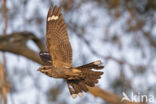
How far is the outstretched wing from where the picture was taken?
1546mm

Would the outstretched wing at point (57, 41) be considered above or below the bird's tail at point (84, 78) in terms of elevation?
above

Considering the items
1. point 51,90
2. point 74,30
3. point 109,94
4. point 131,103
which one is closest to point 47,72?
point 131,103

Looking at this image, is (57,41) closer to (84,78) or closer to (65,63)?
(65,63)

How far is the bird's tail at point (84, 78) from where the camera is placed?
1526 millimetres

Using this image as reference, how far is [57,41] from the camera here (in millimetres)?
1626

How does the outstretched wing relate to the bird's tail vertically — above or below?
above

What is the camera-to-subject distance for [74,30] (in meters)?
3.76

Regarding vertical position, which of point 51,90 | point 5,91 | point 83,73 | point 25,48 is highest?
point 25,48

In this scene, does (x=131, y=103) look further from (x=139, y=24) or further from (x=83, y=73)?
(x=139, y=24)

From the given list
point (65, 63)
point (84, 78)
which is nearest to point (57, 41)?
point (65, 63)

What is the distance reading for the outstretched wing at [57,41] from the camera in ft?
5.07

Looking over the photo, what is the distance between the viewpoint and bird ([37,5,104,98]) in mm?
1488

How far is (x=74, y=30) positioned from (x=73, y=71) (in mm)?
2332

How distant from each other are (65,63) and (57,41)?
0.16 meters
